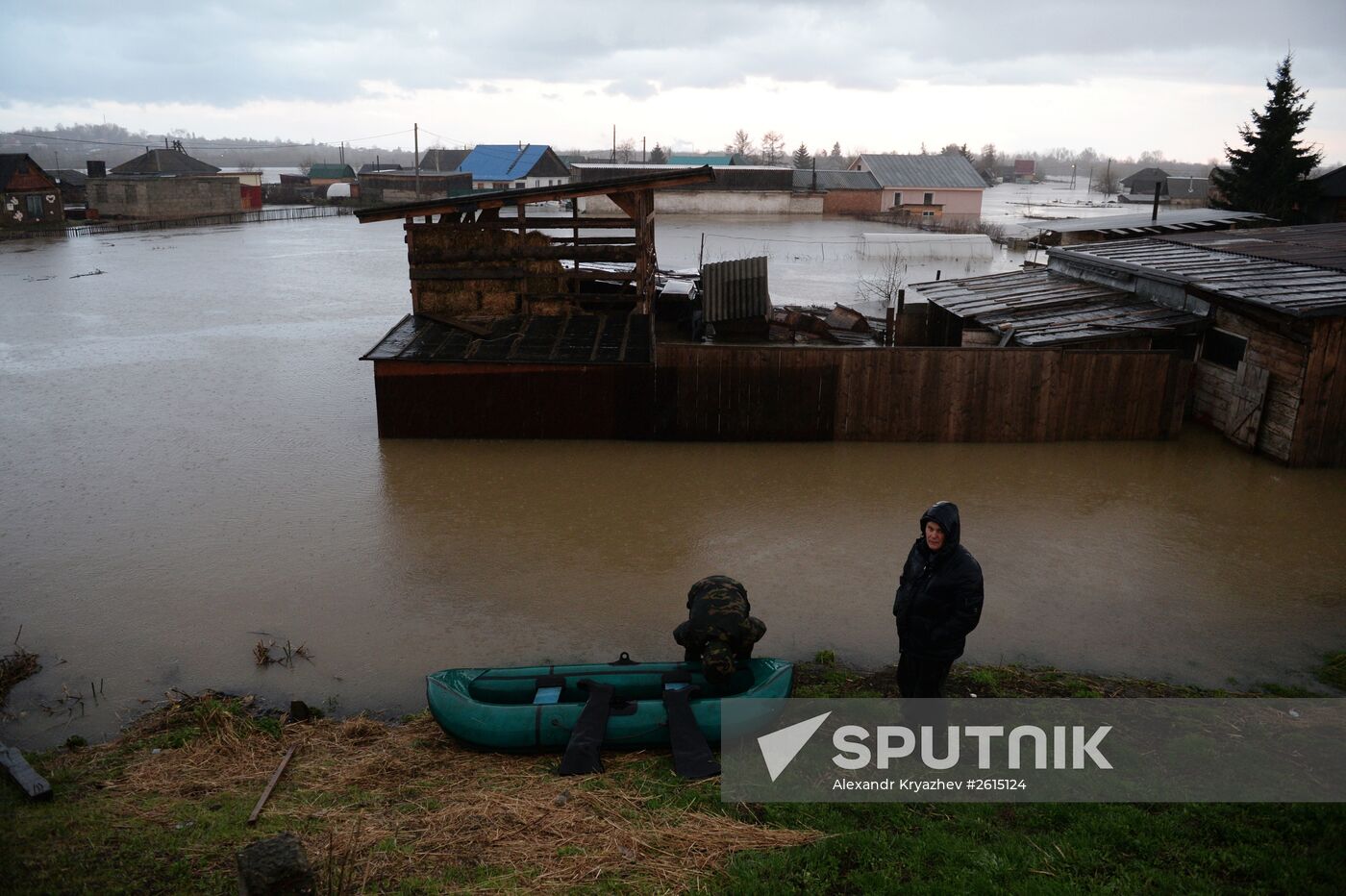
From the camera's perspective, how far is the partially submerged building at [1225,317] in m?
14.7

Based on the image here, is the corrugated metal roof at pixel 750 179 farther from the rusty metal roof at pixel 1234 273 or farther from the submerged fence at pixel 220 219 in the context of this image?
the rusty metal roof at pixel 1234 273

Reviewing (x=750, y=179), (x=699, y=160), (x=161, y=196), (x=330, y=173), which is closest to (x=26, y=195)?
(x=161, y=196)

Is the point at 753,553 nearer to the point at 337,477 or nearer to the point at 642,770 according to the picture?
the point at 642,770

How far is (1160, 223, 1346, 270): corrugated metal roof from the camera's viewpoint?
17491mm

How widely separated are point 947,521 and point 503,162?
84.7 metres

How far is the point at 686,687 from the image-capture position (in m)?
7.39

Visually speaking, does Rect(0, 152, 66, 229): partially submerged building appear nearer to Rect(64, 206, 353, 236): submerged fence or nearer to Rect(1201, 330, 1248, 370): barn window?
Rect(64, 206, 353, 236): submerged fence

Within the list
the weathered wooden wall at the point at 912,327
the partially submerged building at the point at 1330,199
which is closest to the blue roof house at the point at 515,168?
the partially submerged building at the point at 1330,199

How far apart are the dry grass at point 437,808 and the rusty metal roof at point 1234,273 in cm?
1325

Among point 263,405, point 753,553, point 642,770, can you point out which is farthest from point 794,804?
point 263,405

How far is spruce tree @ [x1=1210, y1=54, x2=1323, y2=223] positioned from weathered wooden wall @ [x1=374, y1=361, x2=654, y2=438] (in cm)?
3474

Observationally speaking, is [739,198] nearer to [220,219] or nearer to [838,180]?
[838,180]

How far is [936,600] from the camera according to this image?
6848mm

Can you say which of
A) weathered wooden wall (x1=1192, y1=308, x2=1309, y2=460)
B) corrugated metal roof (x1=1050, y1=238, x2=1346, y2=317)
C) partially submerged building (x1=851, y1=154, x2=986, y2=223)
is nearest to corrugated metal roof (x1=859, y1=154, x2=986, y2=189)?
partially submerged building (x1=851, y1=154, x2=986, y2=223)
